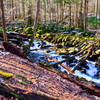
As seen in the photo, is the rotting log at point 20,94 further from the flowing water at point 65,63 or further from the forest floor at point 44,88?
the flowing water at point 65,63

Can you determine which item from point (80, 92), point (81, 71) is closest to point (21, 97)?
point (80, 92)

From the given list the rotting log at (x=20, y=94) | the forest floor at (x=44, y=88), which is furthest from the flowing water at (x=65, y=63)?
the rotting log at (x=20, y=94)

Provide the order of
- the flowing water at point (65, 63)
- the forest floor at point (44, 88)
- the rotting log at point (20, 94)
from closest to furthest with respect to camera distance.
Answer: the rotting log at point (20, 94) < the forest floor at point (44, 88) < the flowing water at point (65, 63)

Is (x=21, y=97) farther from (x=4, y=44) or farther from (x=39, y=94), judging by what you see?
(x=4, y=44)

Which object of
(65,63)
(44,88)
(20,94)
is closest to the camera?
(20,94)

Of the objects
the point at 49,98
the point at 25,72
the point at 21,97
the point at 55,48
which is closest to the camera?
the point at 21,97

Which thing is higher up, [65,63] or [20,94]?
[20,94]

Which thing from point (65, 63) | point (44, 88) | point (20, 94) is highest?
point (20, 94)

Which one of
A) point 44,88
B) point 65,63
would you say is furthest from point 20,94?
point 65,63

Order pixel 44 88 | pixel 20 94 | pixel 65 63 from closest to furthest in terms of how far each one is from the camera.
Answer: pixel 20 94
pixel 44 88
pixel 65 63

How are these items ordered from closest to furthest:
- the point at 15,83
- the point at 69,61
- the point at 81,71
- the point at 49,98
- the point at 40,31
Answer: the point at 49,98, the point at 15,83, the point at 81,71, the point at 69,61, the point at 40,31

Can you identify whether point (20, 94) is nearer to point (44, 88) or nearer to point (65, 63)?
point (44, 88)

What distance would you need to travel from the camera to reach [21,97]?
305cm

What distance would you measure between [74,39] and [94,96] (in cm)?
722
